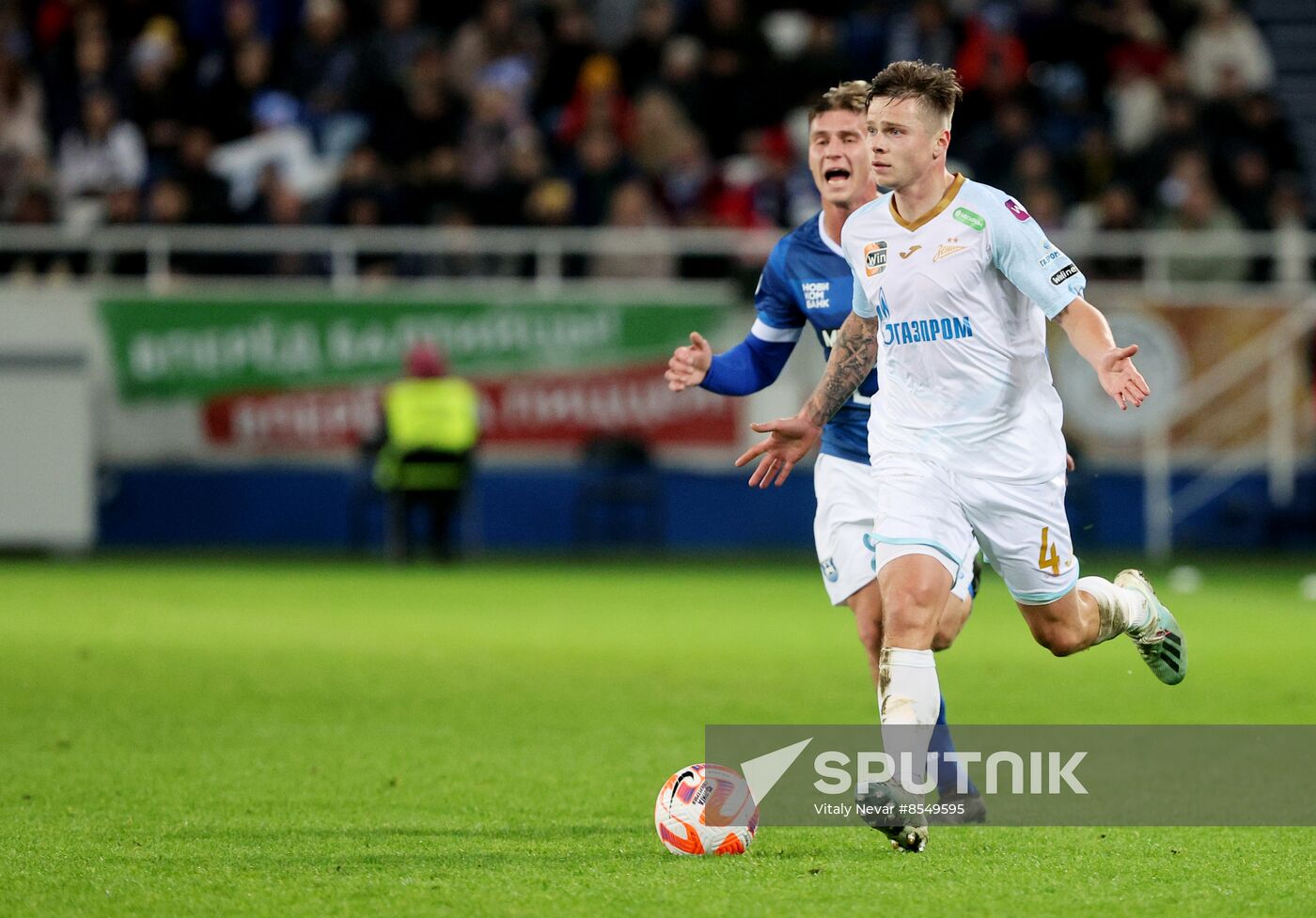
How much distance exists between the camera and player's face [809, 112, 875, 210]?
7.23 metres

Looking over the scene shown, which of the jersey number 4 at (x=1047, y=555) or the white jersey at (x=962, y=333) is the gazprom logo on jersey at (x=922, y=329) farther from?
the jersey number 4 at (x=1047, y=555)

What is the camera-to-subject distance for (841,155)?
724 centimetres

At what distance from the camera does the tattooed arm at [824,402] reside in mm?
6844

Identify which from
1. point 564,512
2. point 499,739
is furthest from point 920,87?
point 564,512

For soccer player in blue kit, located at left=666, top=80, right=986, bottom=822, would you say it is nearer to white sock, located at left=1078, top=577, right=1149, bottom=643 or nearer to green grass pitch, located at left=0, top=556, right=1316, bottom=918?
white sock, located at left=1078, top=577, right=1149, bottom=643

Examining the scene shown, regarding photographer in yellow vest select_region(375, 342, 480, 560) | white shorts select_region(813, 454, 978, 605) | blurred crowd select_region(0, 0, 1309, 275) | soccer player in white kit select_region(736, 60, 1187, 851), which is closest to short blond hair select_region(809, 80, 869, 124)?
soccer player in white kit select_region(736, 60, 1187, 851)

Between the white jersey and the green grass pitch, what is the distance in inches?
47.3

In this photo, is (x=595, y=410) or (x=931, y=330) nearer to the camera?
(x=931, y=330)

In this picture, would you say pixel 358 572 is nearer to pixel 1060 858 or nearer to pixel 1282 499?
pixel 1282 499

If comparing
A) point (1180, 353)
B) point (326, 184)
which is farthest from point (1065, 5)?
point (326, 184)

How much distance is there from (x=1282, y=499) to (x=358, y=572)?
924 cm

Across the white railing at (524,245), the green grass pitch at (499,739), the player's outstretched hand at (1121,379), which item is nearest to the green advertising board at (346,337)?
Answer: the white railing at (524,245)

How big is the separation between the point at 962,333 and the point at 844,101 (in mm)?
1272

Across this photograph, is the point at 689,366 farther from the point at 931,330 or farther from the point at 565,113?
the point at 565,113
